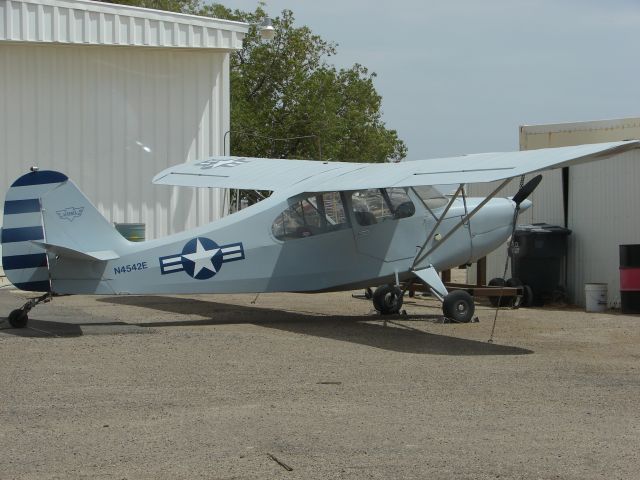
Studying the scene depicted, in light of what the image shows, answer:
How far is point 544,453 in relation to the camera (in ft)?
20.4

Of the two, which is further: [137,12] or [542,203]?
[137,12]

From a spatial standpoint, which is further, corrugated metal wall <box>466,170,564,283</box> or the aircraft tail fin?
corrugated metal wall <box>466,170,564,283</box>

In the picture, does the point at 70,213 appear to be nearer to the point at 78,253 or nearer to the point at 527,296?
the point at 78,253

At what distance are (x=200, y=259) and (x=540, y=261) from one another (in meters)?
7.21

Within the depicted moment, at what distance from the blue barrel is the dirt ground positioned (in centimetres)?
587

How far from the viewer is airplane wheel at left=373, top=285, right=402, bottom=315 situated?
592 inches

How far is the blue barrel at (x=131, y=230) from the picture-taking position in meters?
19.8

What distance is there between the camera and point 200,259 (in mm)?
12992

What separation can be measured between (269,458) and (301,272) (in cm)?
763

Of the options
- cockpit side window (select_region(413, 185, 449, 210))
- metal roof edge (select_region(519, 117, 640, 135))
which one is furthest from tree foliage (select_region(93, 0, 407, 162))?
cockpit side window (select_region(413, 185, 449, 210))

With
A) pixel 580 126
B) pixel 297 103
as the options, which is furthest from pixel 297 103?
pixel 580 126

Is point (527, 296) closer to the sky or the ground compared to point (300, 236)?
closer to the ground

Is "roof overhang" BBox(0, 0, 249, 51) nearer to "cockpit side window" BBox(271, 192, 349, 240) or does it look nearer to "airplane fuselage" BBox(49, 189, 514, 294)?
"airplane fuselage" BBox(49, 189, 514, 294)

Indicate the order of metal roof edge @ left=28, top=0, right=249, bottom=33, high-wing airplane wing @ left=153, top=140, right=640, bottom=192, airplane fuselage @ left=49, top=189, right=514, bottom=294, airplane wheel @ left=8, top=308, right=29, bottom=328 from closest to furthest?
high-wing airplane wing @ left=153, top=140, right=640, bottom=192 < airplane wheel @ left=8, top=308, right=29, bottom=328 < airplane fuselage @ left=49, top=189, right=514, bottom=294 < metal roof edge @ left=28, top=0, right=249, bottom=33
